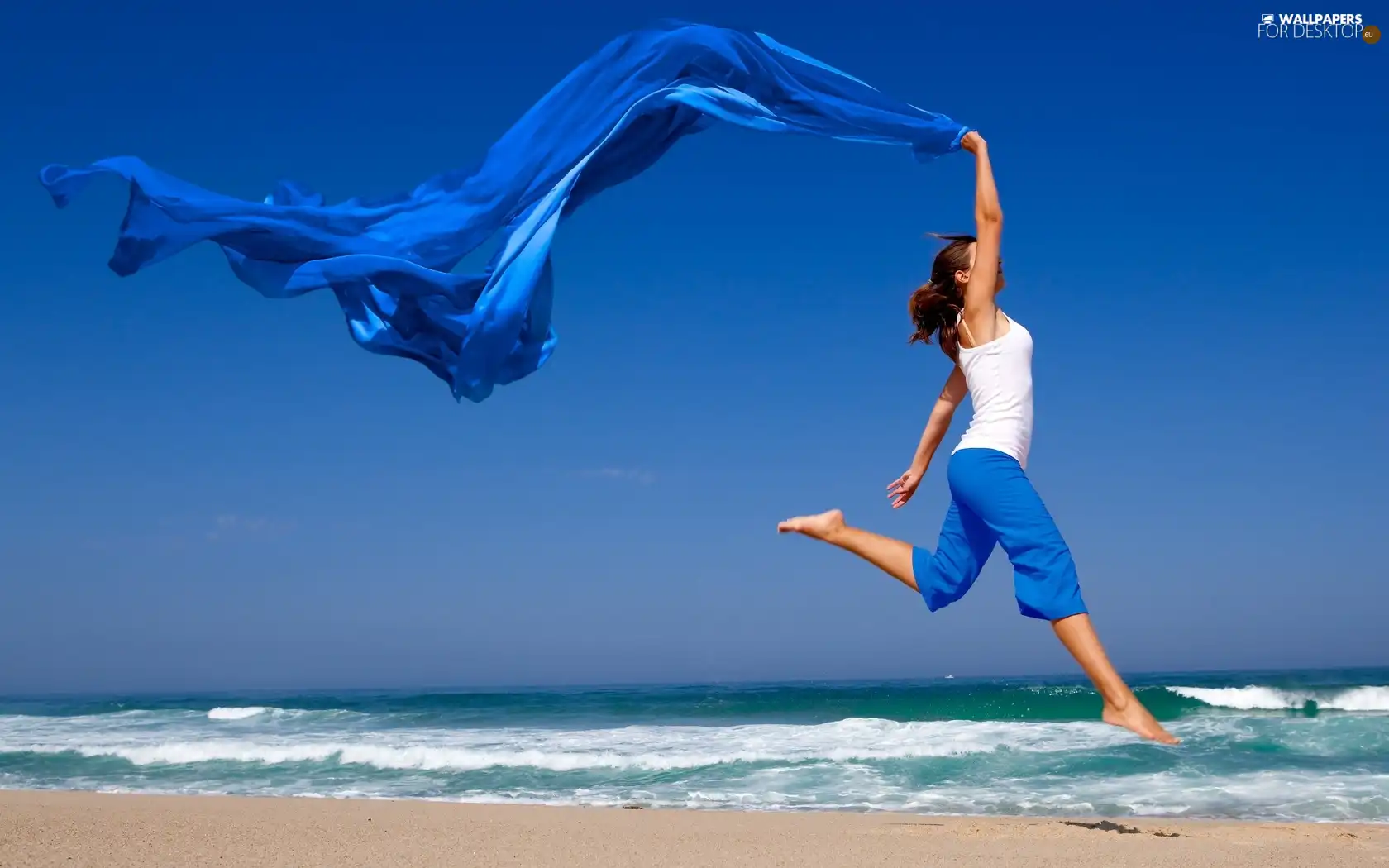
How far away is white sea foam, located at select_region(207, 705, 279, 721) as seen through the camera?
25.0m

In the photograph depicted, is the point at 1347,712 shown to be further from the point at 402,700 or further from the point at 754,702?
the point at 402,700

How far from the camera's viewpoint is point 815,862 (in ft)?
25.7

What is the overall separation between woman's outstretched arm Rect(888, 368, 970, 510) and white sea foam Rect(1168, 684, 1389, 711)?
884 inches

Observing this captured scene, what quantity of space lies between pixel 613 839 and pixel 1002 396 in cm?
613

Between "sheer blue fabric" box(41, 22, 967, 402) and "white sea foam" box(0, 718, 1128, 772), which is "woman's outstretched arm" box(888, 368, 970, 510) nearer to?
"sheer blue fabric" box(41, 22, 967, 402)

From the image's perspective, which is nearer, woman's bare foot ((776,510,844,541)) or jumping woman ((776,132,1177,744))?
jumping woman ((776,132,1177,744))

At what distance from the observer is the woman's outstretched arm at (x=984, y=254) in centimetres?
394

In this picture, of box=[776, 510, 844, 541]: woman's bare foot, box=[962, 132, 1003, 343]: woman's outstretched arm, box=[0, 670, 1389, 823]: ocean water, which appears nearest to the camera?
box=[962, 132, 1003, 343]: woman's outstretched arm

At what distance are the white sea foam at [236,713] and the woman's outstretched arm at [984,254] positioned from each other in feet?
78.7

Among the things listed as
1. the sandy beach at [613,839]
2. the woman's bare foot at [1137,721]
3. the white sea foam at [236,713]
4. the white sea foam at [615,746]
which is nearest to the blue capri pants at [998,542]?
the woman's bare foot at [1137,721]

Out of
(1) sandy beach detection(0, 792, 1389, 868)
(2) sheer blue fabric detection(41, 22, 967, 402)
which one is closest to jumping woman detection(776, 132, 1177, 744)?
(2) sheer blue fabric detection(41, 22, 967, 402)

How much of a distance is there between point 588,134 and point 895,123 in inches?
60.6

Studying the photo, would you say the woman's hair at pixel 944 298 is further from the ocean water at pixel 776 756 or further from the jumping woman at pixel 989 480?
the ocean water at pixel 776 756

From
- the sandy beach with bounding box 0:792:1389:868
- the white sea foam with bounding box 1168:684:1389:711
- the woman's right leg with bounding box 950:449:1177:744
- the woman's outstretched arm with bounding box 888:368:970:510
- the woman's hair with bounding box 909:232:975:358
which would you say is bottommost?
the sandy beach with bounding box 0:792:1389:868
